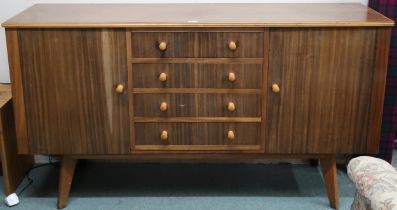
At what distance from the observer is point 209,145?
2020 millimetres

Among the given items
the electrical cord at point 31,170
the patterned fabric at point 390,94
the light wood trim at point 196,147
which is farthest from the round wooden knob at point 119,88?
the patterned fabric at point 390,94

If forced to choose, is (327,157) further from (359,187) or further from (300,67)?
(359,187)

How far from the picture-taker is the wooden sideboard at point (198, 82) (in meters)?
1.87

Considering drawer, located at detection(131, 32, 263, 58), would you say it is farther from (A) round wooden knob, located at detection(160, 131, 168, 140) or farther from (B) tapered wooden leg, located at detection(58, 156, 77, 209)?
(B) tapered wooden leg, located at detection(58, 156, 77, 209)

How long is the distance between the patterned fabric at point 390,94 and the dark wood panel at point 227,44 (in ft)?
1.97

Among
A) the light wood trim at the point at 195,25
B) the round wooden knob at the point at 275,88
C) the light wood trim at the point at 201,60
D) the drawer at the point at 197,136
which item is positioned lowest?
the drawer at the point at 197,136

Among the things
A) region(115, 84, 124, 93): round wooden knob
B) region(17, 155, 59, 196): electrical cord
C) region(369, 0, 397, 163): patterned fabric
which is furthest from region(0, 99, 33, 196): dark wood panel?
region(369, 0, 397, 163): patterned fabric

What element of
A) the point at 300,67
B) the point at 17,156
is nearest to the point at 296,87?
the point at 300,67

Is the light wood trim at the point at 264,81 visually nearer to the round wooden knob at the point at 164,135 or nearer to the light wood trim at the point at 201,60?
the light wood trim at the point at 201,60

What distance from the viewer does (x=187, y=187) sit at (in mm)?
2305

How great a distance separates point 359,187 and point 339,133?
0.76 m

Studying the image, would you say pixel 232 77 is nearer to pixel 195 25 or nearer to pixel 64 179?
pixel 195 25

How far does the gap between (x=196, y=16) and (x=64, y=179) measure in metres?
0.75

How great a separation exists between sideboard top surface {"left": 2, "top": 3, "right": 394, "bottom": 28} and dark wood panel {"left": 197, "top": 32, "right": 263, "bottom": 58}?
0.12ft
